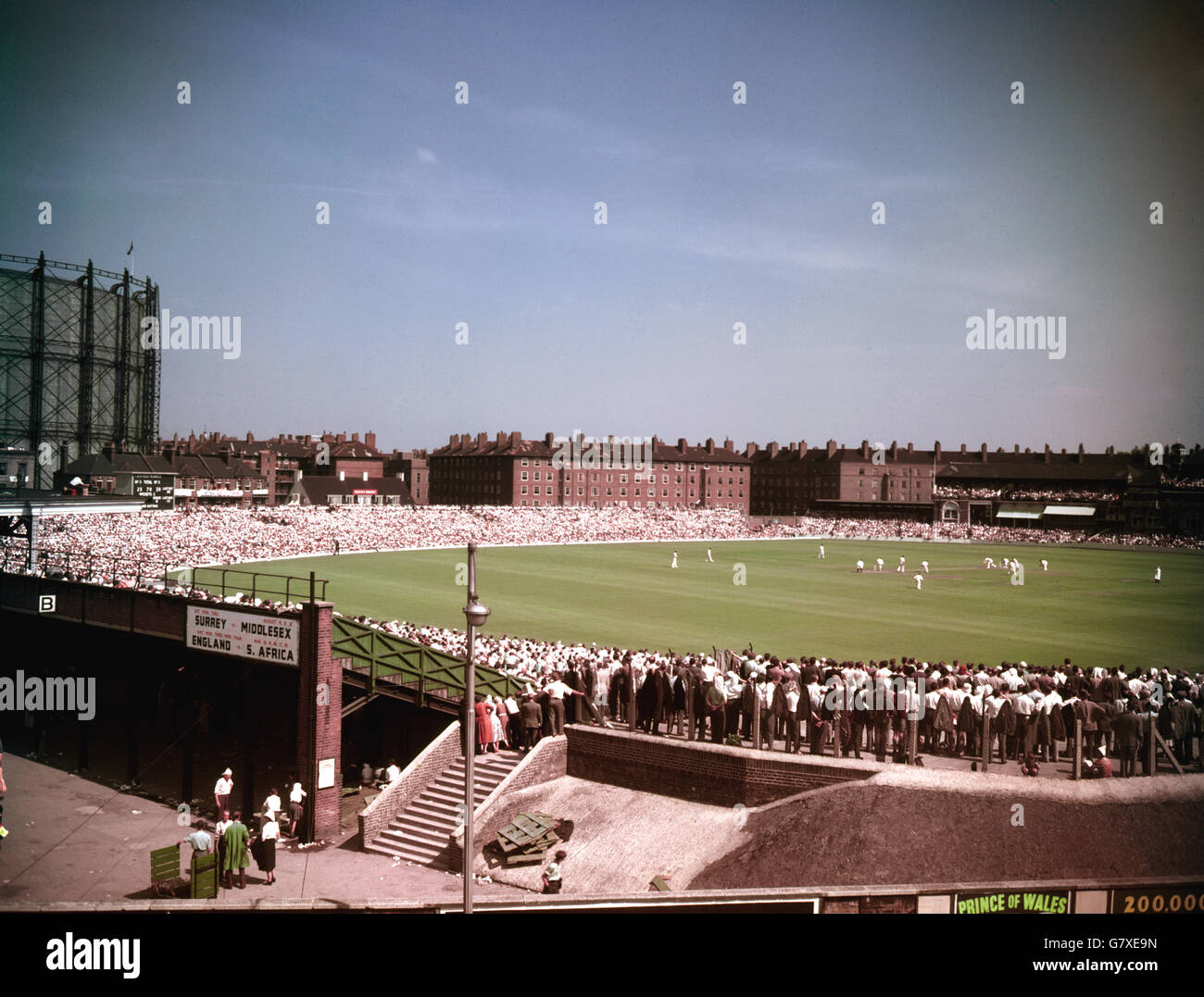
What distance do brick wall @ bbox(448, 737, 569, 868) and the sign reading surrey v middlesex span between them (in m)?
4.58

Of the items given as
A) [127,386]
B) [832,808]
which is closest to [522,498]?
[127,386]

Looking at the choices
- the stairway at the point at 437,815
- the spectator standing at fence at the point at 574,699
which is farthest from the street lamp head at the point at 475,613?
the spectator standing at fence at the point at 574,699

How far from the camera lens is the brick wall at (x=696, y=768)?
46.3ft

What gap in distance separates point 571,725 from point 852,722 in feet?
15.6

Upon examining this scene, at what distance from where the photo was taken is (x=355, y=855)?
1557 centimetres

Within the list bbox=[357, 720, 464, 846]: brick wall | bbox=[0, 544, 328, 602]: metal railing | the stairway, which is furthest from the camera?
bbox=[0, 544, 328, 602]: metal railing

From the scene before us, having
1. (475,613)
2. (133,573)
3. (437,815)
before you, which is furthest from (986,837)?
(133,573)

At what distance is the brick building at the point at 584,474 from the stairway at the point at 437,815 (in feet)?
288

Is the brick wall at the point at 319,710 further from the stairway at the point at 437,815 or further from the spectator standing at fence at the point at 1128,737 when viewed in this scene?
the spectator standing at fence at the point at 1128,737

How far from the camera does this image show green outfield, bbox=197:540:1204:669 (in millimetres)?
31703

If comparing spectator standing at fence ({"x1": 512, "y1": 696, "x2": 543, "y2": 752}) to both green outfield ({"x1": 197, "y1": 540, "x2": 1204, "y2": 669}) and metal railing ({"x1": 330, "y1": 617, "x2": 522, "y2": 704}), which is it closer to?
metal railing ({"x1": 330, "y1": 617, "x2": 522, "y2": 704})

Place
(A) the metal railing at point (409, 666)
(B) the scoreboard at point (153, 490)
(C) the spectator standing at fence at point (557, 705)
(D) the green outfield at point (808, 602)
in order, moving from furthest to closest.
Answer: (B) the scoreboard at point (153, 490), (D) the green outfield at point (808, 602), (A) the metal railing at point (409, 666), (C) the spectator standing at fence at point (557, 705)

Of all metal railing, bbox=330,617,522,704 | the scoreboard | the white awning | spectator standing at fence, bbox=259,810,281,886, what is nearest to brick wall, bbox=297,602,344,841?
metal railing, bbox=330,617,522,704
